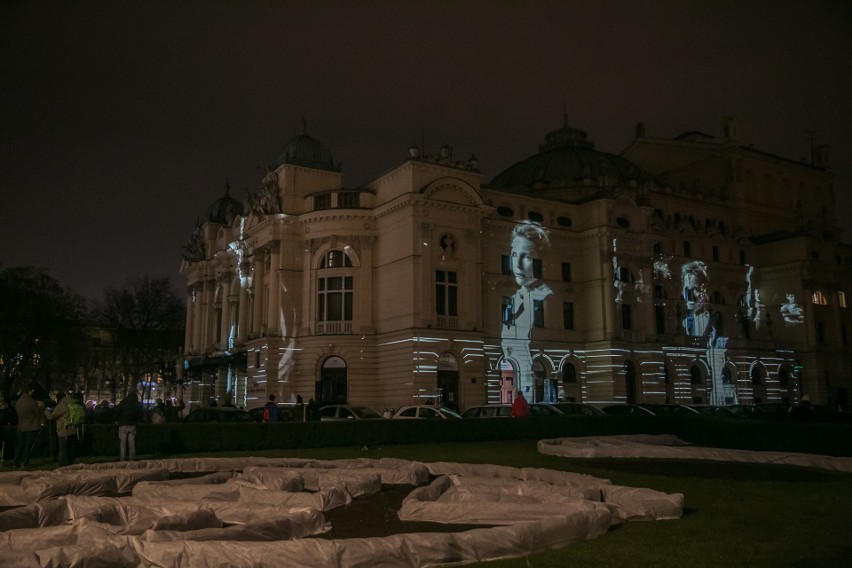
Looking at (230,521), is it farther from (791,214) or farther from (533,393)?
(791,214)

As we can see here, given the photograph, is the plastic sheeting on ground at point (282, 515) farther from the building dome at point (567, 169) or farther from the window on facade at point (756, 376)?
the window on facade at point (756, 376)

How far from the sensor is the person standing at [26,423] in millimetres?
21156

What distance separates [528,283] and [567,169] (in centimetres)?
1795

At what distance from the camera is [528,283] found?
5356 centimetres

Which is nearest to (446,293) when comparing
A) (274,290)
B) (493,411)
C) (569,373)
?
(274,290)

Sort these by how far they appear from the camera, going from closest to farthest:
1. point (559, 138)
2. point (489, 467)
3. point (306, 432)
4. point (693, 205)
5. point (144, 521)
Result: point (144, 521), point (489, 467), point (306, 432), point (693, 205), point (559, 138)

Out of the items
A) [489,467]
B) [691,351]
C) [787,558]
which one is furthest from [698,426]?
[691,351]

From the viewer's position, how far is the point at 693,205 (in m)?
64.4

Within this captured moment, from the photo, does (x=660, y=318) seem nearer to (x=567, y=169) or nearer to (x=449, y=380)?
(x=567, y=169)

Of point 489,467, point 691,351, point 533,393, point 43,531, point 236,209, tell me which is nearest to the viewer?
point 43,531

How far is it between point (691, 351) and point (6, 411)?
161 ft

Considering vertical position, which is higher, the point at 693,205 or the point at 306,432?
the point at 693,205

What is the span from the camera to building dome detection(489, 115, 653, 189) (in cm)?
6494

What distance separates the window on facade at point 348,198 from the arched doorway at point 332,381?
413 inches
